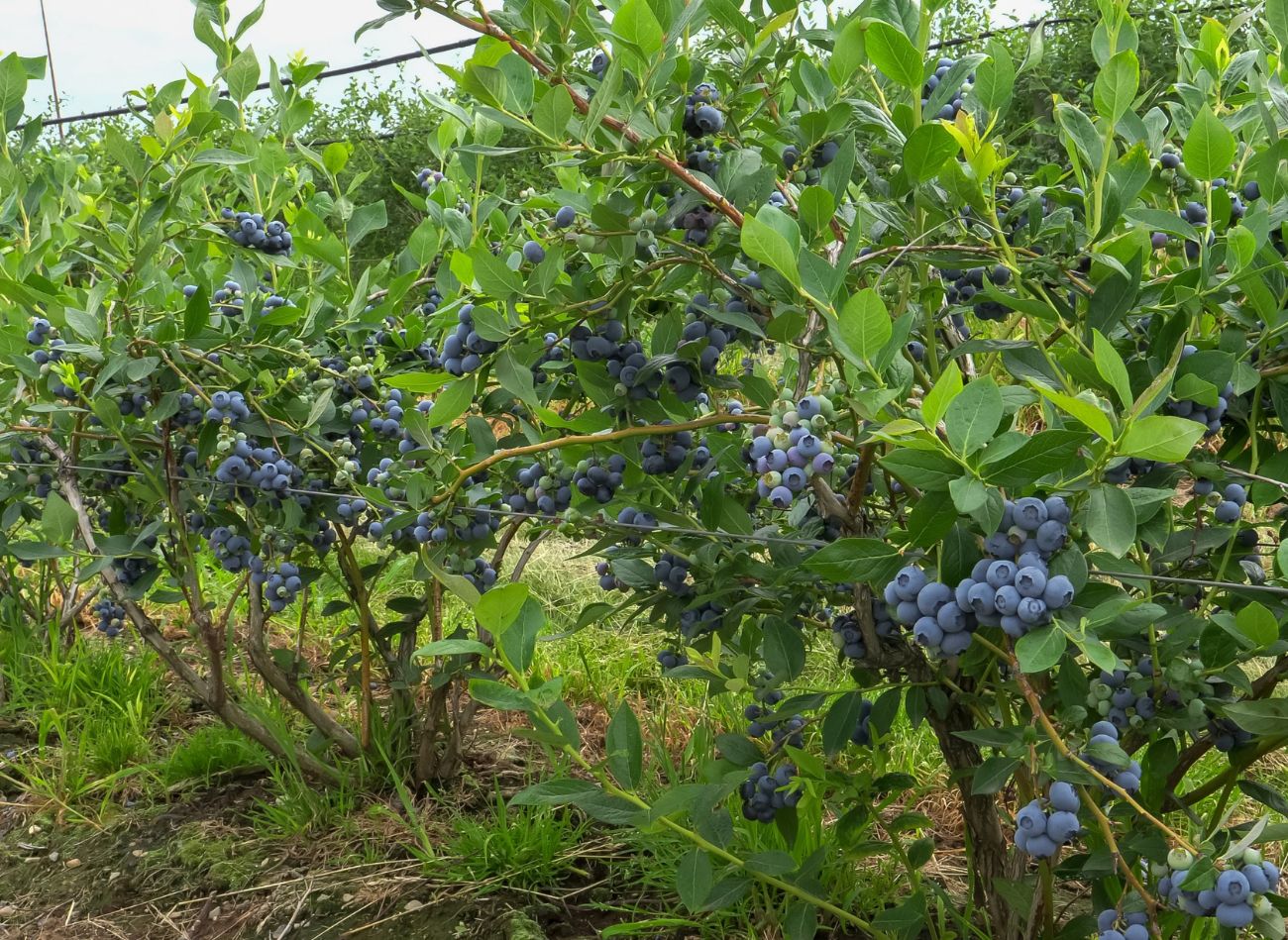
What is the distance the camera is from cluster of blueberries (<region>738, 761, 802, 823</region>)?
1571 mm

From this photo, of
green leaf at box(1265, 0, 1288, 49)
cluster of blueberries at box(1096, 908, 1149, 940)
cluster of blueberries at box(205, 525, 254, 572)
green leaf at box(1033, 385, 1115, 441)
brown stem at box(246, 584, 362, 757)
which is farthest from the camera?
brown stem at box(246, 584, 362, 757)

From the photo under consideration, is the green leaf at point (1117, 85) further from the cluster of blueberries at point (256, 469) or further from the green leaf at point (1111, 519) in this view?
the cluster of blueberries at point (256, 469)

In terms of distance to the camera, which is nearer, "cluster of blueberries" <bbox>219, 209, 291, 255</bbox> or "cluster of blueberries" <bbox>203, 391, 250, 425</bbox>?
"cluster of blueberries" <bbox>203, 391, 250, 425</bbox>

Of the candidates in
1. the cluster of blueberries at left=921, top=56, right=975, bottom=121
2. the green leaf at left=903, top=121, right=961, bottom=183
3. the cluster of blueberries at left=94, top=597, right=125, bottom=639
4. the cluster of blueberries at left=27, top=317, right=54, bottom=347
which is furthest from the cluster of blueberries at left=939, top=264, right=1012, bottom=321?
the cluster of blueberries at left=94, top=597, right=125, bottom=639

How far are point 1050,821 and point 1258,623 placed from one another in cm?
28

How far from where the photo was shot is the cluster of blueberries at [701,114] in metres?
1.34

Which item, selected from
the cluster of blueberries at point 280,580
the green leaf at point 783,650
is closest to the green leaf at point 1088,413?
the green leaf at point 783,650

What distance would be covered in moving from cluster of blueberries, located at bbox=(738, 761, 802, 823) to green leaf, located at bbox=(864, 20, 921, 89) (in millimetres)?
912

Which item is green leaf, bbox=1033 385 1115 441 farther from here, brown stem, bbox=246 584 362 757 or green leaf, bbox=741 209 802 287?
brown stem, bbox=246 584 362 757

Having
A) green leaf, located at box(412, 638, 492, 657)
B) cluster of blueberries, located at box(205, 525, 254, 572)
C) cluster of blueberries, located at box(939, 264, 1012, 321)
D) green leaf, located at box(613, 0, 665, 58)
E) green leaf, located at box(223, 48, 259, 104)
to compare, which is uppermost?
green leaf, located at box(223, 48, 259, 104)

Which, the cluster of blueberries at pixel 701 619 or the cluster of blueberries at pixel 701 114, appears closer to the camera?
the cluster of blueberries at pixel 701 114

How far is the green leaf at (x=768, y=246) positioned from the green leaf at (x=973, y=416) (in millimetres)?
191

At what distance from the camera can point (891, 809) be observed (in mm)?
2516

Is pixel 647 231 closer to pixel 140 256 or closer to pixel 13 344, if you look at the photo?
pixel 140 256
